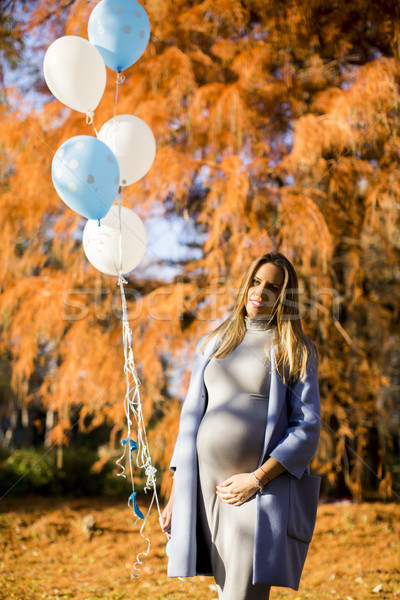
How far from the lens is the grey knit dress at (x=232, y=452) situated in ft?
5.04

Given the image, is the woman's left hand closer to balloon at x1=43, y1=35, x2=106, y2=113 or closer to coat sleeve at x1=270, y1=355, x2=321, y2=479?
coat sleeve at x1=270, y1=355, x2=321, y2=479

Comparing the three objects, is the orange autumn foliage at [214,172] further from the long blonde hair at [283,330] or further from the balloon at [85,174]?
the long blonde hair at [283,330]

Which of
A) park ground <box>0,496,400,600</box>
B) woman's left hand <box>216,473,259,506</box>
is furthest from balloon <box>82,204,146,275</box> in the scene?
park ground <box>0,496,400,600</box>

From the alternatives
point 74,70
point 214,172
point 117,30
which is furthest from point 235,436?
point 214,172

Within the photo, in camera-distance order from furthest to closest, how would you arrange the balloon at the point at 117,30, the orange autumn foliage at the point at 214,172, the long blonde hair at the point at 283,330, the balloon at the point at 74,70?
the orange autumn foliage at the point at 214,172
the balloon at the point at 117,30
the balloon at the point at 74,70
the long blonde hair at the point at 283,330

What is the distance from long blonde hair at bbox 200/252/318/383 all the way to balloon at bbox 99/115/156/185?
123 centimetres

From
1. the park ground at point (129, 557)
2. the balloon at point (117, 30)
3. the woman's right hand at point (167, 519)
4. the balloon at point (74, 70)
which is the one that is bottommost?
the park ground at point (129, 557)

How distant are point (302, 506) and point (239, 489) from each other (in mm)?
227

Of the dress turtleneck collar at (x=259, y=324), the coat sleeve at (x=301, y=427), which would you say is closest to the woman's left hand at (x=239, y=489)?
the coat sleeve at (x=301, y=427)

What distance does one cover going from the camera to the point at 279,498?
1.54 m

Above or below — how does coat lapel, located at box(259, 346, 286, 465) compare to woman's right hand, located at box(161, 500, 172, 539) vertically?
above

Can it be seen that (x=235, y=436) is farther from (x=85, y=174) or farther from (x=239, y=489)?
(x=85, y=174)

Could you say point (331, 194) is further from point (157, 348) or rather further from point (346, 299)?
point (157, 348)

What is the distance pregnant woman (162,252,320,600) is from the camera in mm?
1523
